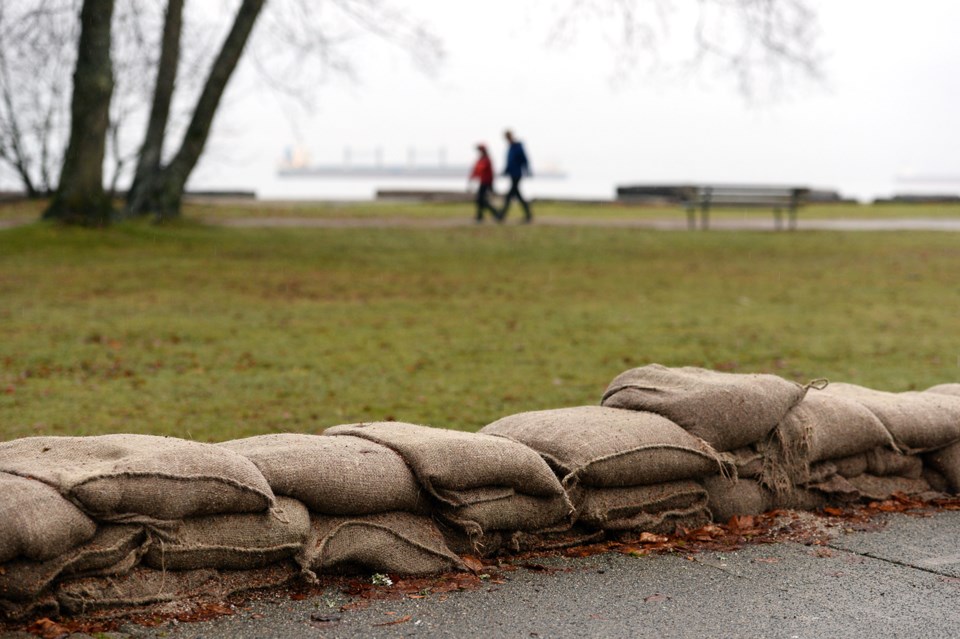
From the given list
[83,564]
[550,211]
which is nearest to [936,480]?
[83,564]

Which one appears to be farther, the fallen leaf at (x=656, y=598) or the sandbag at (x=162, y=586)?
the fallen leaf at (x=656, y=598)

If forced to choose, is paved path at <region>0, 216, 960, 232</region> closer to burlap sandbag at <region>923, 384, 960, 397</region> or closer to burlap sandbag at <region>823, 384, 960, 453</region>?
burlap sandbag at <region>923, 384, 960, 397</region>

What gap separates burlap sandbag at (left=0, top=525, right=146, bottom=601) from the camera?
313 cm

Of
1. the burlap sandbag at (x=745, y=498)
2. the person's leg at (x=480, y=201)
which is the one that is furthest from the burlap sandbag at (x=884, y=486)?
the person's leg at (x=480, y=201)

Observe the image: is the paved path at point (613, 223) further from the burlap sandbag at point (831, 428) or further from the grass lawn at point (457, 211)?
the burlap sandbag at point (831, 428)

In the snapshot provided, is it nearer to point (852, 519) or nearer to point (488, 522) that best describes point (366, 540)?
point (488, 522)

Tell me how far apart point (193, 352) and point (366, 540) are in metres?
5.76

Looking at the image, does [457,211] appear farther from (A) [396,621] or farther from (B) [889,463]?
(A) [396,621]

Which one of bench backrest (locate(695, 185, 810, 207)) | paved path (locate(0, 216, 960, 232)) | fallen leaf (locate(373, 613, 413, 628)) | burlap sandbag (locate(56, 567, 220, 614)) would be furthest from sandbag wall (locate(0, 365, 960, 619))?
bench backrest (locate(695, 185, 810, 207))

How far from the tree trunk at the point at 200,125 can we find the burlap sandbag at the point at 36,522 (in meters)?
17.2

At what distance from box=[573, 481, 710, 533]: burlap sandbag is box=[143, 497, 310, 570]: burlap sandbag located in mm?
1079

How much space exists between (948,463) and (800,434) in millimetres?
873

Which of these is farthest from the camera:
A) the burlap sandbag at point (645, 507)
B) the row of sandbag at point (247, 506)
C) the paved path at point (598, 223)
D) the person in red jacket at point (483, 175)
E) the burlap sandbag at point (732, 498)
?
the person in red jacket at point (483, 175)

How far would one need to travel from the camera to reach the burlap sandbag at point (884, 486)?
4938 mm
